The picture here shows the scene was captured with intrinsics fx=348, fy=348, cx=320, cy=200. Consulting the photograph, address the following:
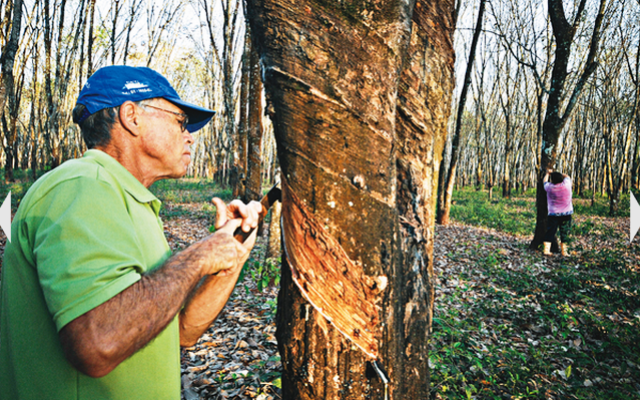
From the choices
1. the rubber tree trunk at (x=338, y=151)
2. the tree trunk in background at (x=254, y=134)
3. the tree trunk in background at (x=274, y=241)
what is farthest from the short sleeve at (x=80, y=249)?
the tree trunk in background at (x=254, y=134)

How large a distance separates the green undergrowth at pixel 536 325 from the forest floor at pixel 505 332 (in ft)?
0.05

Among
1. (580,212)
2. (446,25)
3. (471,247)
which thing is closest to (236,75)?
(471,247)

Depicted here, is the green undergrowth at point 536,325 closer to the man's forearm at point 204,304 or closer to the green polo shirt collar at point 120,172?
the man's forearm at point 204,304

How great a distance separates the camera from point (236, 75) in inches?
883

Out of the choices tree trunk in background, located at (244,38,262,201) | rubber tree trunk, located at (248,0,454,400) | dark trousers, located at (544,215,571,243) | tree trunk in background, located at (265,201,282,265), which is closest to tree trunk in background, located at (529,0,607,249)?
dark trousers, located at (544,215,571,243)

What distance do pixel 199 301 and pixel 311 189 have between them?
0.92 meters

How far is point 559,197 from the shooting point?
8633 mm

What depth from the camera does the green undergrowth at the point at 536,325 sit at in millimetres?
3518

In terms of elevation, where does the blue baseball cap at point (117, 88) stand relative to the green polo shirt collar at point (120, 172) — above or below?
above

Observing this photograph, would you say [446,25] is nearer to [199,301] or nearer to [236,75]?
[199,301]

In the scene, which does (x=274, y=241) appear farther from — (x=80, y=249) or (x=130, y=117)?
(x=80, y=249)

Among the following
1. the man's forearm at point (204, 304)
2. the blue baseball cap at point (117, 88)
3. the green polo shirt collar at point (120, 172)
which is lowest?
the man's forearm at point (204, 304)

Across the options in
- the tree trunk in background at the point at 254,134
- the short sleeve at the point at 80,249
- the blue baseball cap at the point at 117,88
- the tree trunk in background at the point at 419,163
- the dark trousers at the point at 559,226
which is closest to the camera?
the short sleeve at the point at 80,249

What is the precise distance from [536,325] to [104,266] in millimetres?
5695
